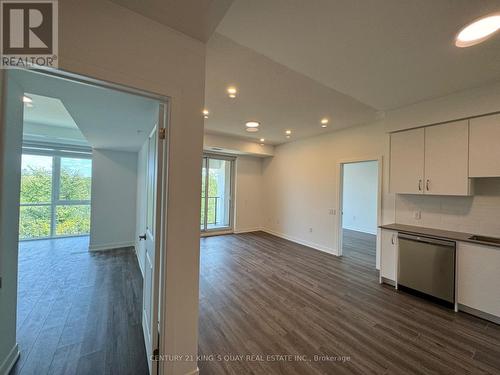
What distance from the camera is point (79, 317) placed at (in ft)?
7.32

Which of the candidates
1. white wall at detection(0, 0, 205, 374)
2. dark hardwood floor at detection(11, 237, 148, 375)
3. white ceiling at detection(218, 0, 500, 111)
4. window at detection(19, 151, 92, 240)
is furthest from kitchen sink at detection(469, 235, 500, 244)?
window at detection(19, 151, 92, 240)

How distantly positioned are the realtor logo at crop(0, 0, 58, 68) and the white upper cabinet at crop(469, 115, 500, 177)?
13.5 feet

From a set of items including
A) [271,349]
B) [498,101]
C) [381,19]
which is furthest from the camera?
[498,101]

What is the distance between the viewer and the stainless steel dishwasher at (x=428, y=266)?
252 centimetres

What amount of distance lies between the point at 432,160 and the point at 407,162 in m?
0.29

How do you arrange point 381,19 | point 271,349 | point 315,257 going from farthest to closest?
point 315,257 < point 271,349 < point 381,19

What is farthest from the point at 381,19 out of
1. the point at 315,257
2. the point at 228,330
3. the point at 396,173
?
the point at 315,257

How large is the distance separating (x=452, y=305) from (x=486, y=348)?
2.35ft

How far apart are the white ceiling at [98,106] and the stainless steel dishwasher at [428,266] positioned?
366 centimetres

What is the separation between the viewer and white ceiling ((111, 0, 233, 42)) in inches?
45.7

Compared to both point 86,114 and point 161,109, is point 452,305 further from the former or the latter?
point 86,114

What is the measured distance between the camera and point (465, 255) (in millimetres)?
2420

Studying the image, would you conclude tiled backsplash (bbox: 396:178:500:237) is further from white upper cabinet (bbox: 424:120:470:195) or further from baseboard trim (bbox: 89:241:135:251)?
baseboard trim (bbox: 89:241:135:251)

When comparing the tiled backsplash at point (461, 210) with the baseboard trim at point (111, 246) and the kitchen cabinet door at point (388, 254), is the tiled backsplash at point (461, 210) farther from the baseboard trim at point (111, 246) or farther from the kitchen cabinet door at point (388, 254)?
the baseboard trim at point (111, 246)
